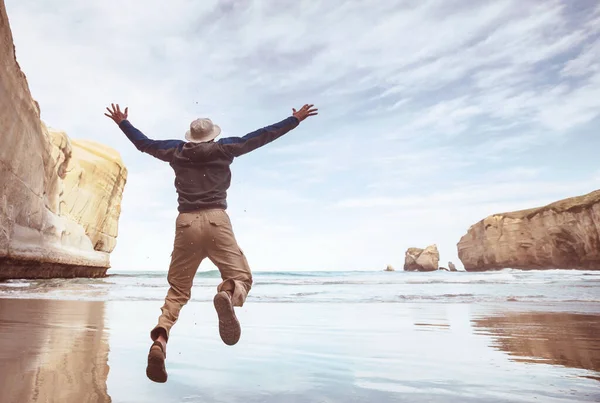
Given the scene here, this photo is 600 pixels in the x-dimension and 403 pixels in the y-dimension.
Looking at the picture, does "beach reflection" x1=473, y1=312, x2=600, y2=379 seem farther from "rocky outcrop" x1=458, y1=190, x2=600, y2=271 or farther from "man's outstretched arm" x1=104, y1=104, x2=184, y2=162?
"rocky outcrop" x1=458, y1=190, x2=600, y2=271

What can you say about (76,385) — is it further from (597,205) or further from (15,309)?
Result: (597,205)

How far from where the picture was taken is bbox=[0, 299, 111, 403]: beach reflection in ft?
8.16

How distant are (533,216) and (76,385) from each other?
64.4 metres

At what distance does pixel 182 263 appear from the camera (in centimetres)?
367

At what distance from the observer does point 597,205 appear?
166 ft

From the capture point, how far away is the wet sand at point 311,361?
8.46ft

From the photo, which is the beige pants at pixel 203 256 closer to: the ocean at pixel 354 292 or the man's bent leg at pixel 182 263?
the man's bent leg at pixel 182 263

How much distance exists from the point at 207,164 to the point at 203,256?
Result: 2.35 ft

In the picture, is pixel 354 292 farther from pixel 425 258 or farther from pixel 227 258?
pixel 425 258

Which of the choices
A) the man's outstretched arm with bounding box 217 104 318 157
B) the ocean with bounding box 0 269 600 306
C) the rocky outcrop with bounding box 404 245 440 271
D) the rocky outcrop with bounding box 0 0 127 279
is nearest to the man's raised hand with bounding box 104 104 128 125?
the man's outstretched arm with bounding box 217 104 318 157

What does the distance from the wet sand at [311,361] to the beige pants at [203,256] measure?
0.47m

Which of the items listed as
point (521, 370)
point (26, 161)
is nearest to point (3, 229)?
point (26, 161)

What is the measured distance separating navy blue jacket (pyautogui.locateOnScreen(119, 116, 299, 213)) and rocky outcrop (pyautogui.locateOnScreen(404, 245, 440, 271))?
83.9m

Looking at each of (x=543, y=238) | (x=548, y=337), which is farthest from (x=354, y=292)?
(x=543, y=238)
